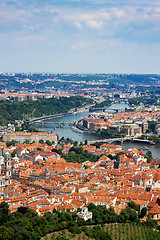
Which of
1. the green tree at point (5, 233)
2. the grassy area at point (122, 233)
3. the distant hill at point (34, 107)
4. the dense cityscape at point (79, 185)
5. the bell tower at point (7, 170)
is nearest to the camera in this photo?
the green tree at point (5, 233)

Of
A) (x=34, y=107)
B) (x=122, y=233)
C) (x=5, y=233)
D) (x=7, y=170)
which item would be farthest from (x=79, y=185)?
(x=34, y=107)

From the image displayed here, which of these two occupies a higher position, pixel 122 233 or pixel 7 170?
pixel 7 170

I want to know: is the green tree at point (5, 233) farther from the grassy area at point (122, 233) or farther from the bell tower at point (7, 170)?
the bell tower at point (7, 170)

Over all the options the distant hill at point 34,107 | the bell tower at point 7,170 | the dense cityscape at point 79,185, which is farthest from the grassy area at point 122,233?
the distant hill at point 34,107

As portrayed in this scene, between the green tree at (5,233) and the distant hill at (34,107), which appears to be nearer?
the green tree at (5,233)

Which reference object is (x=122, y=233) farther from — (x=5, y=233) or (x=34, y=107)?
(x=34, y=107)

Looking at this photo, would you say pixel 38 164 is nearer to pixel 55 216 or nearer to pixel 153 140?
pixel 55 216

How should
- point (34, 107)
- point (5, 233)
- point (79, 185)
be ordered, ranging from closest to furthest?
point (5, 233), point (79, 185), point (34, 107)

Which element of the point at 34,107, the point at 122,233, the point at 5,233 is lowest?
the point at 34,107
